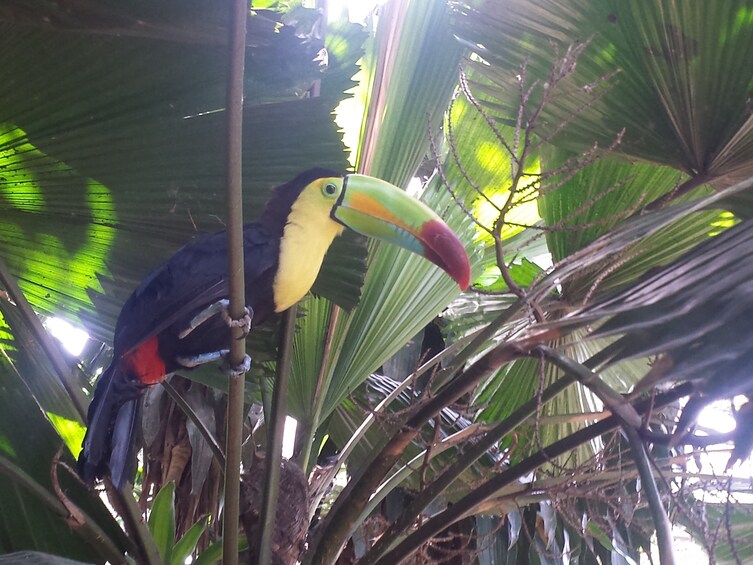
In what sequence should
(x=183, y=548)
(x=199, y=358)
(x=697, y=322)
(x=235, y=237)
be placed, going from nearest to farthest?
(x=697, y=322) < (x=235, y=237) < (x=199, y=358) < (x=183, y=548)

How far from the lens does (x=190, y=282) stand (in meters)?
1.13

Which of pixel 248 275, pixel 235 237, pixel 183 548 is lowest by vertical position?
pixel 183 548

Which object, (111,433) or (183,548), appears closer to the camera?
(111,433)

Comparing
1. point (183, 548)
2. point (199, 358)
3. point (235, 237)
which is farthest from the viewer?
point (183, 548)

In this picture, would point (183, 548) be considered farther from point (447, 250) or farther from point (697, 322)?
point (697, 322)

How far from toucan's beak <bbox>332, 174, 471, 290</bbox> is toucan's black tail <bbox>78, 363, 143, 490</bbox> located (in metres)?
0.52

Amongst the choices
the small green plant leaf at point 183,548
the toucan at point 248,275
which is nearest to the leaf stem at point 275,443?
the toucan at point 248,275

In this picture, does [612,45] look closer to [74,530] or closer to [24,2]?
[24,2]

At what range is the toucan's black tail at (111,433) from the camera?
1194 mm

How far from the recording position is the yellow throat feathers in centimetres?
113

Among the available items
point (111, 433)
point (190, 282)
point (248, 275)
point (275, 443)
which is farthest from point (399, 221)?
point (111, 433)

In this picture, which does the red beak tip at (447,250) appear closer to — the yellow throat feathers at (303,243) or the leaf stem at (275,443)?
the yellow throat feathers at (303,243)

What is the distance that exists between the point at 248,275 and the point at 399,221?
0.29 m

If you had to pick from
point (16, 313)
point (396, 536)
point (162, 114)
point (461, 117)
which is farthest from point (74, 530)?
point (461, 117)
